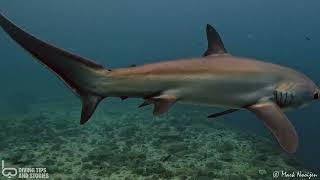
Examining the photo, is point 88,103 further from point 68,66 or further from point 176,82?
point 176,82

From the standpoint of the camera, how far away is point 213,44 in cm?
460

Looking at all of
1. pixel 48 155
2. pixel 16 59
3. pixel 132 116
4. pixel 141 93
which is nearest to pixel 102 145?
pixel 48 155

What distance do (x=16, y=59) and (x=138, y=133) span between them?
18068 cm

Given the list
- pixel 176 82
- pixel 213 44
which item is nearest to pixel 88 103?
pixel 176 82

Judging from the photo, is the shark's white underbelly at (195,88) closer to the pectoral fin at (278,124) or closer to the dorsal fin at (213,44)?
the pectoral fin at (278,124)

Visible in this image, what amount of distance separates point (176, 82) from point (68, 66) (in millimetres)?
949

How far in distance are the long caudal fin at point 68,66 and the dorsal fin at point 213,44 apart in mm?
1355

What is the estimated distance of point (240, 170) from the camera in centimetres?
1095

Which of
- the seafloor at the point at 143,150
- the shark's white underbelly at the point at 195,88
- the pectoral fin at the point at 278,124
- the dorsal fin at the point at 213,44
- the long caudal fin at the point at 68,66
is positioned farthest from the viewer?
the seafloor at the point at 143,150

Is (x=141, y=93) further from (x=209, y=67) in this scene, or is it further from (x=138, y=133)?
(x=138, y=133)

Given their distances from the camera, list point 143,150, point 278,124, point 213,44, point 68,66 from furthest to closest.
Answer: point 143,150 → point 213,44 → point 278,124 → point 68,66

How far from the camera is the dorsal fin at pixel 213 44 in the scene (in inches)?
178

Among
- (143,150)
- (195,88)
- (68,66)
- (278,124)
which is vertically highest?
(68,66)

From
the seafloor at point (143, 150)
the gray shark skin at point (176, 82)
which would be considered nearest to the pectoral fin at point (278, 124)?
the gray shark skin at point (176, 82)
